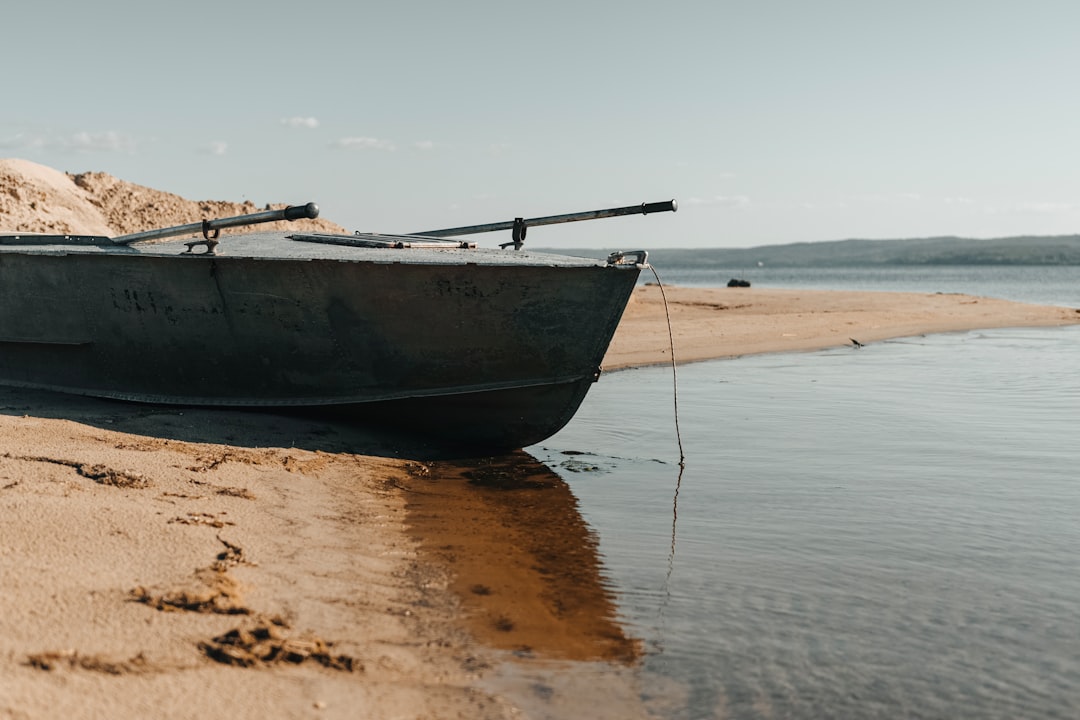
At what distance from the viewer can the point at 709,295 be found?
28.2 metres

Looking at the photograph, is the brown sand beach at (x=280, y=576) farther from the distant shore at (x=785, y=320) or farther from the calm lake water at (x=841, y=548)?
the distant shore at (x=785, y=320)

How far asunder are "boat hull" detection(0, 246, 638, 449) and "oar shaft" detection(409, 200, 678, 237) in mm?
1458

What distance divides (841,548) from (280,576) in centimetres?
285

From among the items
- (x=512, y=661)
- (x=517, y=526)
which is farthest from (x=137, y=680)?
(x=517, y=526)

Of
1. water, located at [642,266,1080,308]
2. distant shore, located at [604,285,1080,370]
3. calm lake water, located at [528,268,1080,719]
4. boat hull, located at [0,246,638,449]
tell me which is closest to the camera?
calm lake water, located at [528,268,1080,719]

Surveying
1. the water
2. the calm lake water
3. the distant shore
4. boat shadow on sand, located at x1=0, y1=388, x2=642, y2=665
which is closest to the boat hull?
boat shadow on sand, located at x1=0, y1=388, x2=642, y2=665

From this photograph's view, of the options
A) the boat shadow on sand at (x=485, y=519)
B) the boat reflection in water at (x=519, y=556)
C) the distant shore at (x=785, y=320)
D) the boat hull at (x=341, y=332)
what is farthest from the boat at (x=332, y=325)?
the distant shore at (x=785, y=320)

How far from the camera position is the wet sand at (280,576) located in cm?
306

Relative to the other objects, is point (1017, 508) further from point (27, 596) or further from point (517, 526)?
point (27, 596)

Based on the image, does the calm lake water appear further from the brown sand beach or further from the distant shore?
the distant shore

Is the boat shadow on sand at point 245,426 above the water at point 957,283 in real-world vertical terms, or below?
below

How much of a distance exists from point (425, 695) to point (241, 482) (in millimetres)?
2615

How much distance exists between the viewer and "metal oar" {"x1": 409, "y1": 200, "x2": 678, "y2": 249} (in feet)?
25.9

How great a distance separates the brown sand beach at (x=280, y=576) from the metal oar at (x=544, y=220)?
7.25ft
